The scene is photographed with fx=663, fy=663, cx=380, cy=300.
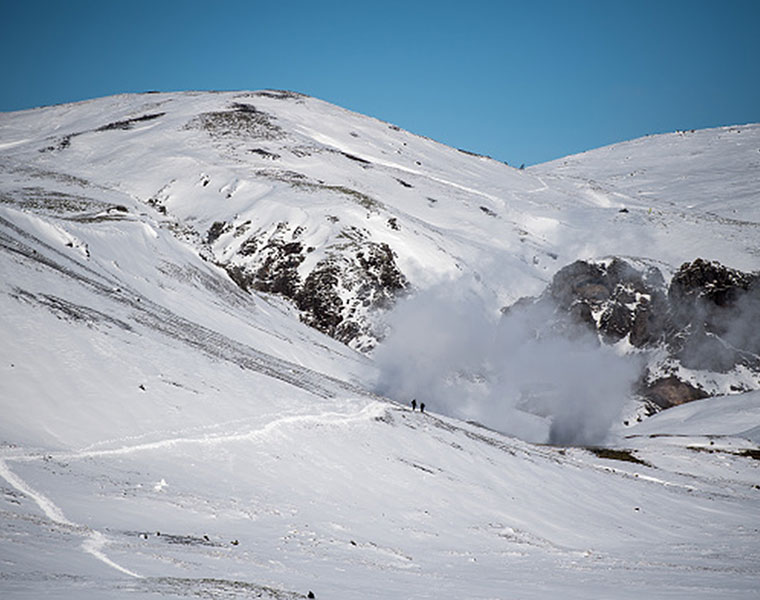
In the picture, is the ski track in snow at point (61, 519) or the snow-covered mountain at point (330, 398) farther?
the snow-covered mountain at point (330, 398)

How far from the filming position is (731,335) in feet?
295

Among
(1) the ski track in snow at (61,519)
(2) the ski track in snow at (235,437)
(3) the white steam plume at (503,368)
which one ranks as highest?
(3) the white steam plume at (503,368)

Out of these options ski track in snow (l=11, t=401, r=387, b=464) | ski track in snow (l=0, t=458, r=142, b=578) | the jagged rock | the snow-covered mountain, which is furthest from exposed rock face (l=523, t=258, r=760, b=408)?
ski track in snow (l=0, t=458, r=142, b=578)

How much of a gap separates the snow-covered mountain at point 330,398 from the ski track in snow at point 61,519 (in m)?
0.13

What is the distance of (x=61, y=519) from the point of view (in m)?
15.8

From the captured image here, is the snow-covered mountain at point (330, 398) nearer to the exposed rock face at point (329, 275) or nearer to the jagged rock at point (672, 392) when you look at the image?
the exposed rock face at point (329, 275)

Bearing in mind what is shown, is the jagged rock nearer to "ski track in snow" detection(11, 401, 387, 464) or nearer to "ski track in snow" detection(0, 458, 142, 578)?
"ski track in snow" detection(11, 401, 387, 464)

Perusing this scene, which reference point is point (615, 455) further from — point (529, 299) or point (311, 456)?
point (529, 299)

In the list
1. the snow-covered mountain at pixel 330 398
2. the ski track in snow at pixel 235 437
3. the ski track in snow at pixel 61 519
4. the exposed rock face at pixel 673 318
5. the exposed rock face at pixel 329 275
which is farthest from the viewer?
the exposed rock face at pixel 329 275

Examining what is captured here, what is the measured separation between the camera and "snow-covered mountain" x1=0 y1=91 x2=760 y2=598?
55.9ft

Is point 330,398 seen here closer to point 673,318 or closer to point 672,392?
point 672,392

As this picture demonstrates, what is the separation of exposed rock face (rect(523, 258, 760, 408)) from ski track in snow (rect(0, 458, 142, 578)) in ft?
274

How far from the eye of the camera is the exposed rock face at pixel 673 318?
287ft

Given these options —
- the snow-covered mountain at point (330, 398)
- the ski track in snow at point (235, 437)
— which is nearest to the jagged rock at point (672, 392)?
the snow-covered mountain at point (330, 398)
